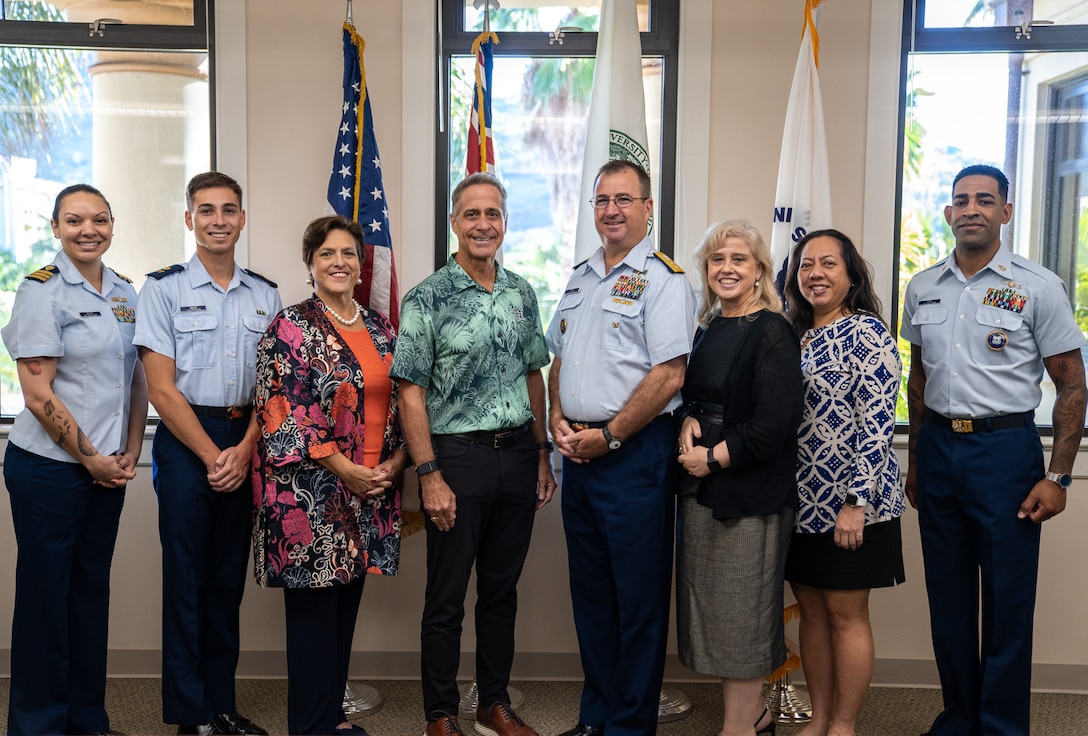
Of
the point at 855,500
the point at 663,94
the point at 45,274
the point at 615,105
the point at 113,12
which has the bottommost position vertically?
the point at 855,500

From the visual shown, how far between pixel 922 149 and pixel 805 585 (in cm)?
184

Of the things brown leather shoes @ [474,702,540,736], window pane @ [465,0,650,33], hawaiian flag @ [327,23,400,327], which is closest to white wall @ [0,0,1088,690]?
hawaiian flag @ [327,23,400,327]

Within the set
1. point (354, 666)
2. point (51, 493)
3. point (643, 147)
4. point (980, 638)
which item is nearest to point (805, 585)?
point (980, 638)

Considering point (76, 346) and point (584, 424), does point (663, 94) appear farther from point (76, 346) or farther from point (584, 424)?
point (76, 346)

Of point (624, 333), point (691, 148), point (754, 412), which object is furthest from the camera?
point (691, 148)

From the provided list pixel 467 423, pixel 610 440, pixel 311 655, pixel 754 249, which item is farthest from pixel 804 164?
pixel 311 655

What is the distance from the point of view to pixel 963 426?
260cm

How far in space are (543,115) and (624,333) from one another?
1311mm

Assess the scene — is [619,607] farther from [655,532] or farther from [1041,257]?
[1041,257]

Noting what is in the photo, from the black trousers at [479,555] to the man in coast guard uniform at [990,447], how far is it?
124 centimetres

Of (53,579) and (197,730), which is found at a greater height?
(53,579)

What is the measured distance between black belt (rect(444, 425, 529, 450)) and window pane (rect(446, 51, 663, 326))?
3.47 ft

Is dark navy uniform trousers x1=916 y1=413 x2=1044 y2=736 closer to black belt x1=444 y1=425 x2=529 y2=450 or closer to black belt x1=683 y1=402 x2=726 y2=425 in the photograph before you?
→ black belt x1=683 y1=402 x2=726 y2=425

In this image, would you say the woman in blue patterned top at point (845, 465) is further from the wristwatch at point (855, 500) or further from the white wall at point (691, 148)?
the white wall at point (691, 148)
